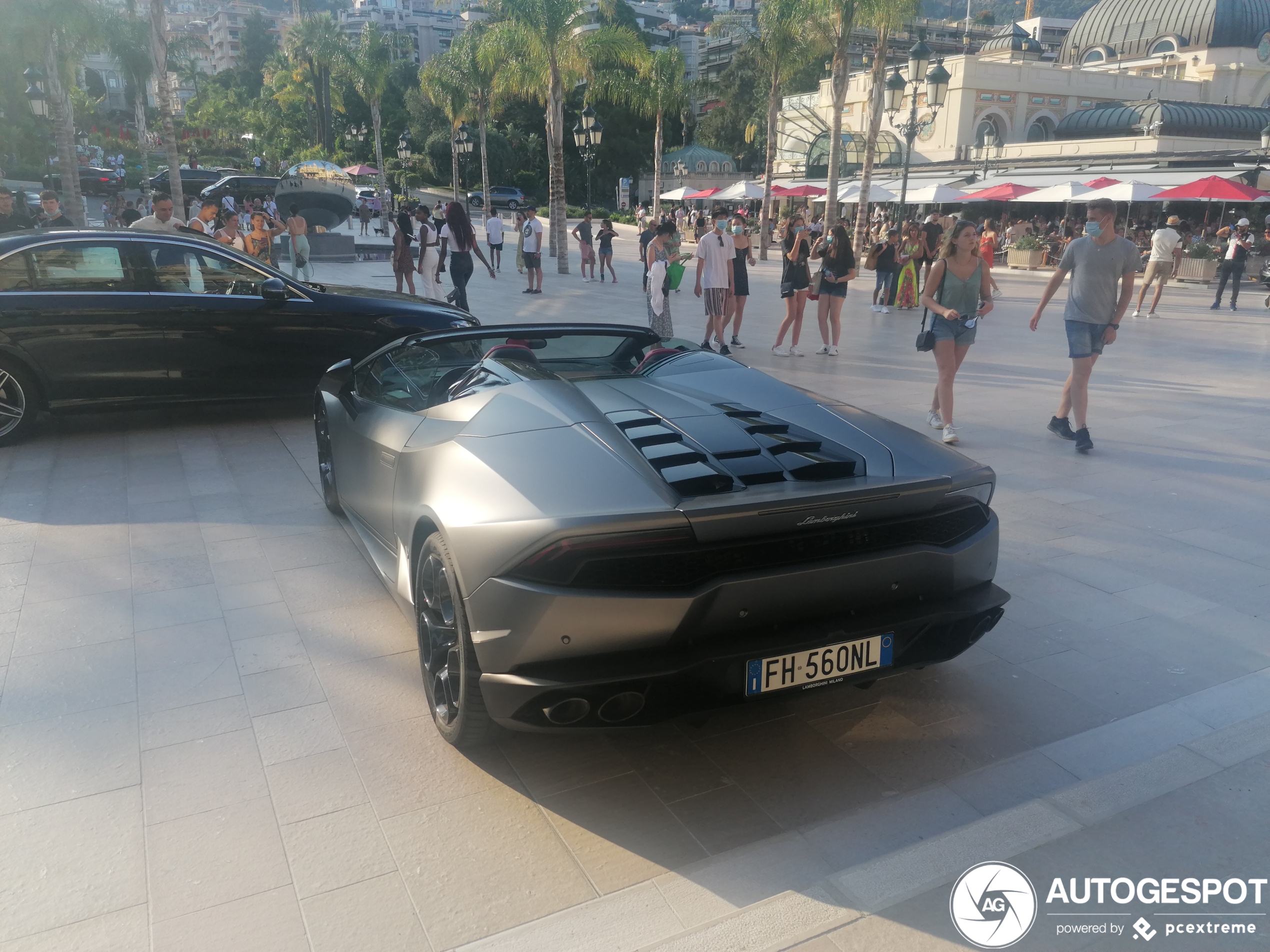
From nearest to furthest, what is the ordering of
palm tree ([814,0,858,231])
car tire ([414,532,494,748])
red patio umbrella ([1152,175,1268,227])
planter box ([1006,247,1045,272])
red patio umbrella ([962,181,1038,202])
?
car tire ([414,532,494,748]), red patio umbrella ([1152,175,1268,227]), palm tree ([814,0,858,231]), planter box ([1006,247,1045,272]), red patio umbrella ([962,181,1038,202])

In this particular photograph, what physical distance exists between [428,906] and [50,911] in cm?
100

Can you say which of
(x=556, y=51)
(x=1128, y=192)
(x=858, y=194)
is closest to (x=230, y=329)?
(x=556, y=51)

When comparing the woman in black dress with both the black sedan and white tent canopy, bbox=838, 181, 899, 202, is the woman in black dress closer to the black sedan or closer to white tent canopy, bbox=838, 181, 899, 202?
the black sedan

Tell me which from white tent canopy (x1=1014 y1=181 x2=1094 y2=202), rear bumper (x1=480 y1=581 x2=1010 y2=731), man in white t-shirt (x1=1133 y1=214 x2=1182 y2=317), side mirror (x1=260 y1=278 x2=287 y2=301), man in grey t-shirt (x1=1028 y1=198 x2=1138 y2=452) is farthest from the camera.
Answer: white tent canopy (x1=1014 y1=181 x2=1094 y2=202)

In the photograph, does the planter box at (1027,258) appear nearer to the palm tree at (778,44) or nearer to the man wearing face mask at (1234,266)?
the palm tree at (778,44)

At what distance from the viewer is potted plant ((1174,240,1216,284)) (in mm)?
23000

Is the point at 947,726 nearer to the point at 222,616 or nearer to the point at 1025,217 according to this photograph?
the point at 222,616

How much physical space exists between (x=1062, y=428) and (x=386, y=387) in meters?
5.77

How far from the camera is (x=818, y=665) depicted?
9.25ft

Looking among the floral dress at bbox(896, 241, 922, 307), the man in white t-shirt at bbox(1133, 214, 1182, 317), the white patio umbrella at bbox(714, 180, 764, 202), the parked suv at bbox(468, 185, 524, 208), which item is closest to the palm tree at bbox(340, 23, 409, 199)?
the parked suv at bbox(468, 185, 524, 208)

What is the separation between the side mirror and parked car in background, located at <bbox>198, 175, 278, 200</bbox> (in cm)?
3127

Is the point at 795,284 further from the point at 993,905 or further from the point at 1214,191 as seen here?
the point at 1214,191

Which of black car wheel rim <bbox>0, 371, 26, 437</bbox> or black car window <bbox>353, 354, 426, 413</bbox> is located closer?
black car window <bbox>353, 354, 426, 413</bbox>

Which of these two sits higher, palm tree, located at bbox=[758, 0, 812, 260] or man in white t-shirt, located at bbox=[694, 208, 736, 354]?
palm tree, located at bbox=[758, 0, 812, 260]
